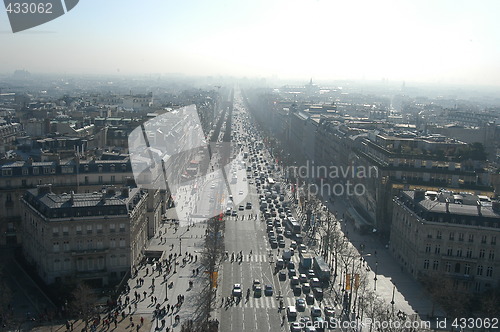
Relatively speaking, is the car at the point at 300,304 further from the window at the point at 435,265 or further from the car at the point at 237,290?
the window at the point at 435,265

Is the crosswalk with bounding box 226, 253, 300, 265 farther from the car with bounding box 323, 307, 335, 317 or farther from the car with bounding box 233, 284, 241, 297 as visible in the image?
the car with bounding box 323, 307, 335, 317

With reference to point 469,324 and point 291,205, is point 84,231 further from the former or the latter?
point 291,205

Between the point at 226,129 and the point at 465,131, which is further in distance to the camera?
the point at 226,129

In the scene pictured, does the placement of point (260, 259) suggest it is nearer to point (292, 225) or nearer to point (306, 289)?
point (306, 289)

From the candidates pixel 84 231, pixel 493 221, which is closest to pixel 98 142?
pixel 84 231

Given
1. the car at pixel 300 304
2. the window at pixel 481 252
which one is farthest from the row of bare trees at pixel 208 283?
the window at pixel 481 252
